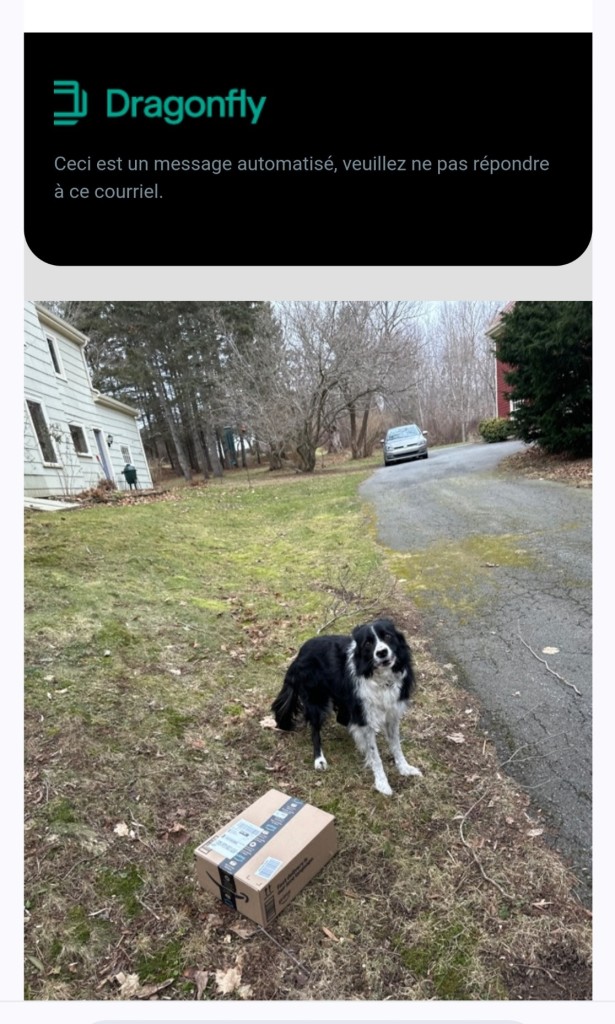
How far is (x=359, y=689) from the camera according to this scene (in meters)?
2.33

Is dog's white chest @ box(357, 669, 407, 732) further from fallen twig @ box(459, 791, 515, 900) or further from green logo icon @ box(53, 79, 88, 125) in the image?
green logo icon @ box(53, 79, 88, 125)

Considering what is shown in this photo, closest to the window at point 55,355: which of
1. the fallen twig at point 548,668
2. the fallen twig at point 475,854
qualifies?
the fallen twig at point 475,854

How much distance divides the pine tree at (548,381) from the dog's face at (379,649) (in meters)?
1.51

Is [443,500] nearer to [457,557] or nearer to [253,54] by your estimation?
[457,557]

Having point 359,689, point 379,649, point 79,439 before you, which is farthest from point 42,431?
point 359,689

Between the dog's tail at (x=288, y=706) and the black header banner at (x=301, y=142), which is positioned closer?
the black header banner at (x=301, y=142)

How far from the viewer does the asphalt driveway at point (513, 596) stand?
2.25m

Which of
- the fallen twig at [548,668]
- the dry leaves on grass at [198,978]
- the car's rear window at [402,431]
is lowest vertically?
the dry leaves on grass at [198,978]

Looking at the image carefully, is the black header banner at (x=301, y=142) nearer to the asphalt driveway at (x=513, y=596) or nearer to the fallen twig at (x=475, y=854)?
the asphalt driveway at (x=513, y=596)

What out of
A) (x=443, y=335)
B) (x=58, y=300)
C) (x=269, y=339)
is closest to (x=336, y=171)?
(x=58, y=300)

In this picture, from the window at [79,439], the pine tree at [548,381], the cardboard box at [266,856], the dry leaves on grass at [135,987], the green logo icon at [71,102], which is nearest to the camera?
the green logo icon at [71,102]

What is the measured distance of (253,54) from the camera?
3.24 ft

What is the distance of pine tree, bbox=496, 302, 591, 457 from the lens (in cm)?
265

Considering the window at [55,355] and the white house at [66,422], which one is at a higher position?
the window at [55,355]
